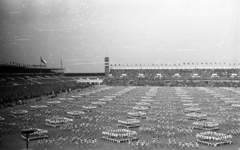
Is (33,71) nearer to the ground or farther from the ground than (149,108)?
farther from the ground

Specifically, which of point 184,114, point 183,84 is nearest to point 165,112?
point 184,114

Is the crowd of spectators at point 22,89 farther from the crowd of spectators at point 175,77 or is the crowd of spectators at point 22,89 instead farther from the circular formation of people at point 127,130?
the crowd of spectators at point 175,77

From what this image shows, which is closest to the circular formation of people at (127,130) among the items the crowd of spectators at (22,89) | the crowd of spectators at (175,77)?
the crowd of spectators at (22,89)

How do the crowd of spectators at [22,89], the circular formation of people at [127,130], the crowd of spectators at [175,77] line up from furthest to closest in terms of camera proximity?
the crowd of spectators at [175,77] < the crowd of spectators at [22,89] < the circular formation of people at [127,130]

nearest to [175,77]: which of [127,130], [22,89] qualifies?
[22,89]

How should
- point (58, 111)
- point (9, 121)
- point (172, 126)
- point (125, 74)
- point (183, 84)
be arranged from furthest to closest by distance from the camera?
point (125, 74), point (183, 84), point (58, 111), point (9, 121), point (172, 126)

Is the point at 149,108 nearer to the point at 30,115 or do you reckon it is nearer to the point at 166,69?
the point at 30,115

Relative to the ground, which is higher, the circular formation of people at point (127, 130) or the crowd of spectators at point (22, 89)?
the crowd of spectators at point (22, 89)

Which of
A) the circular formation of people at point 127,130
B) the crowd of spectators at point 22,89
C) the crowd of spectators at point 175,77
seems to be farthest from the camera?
the crowd of spectators at point 175,77

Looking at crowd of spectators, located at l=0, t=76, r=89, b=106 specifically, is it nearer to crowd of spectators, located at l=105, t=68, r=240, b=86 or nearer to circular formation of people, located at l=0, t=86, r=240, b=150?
circular formation of people, located at l=0, t=86, r=240, b=150
